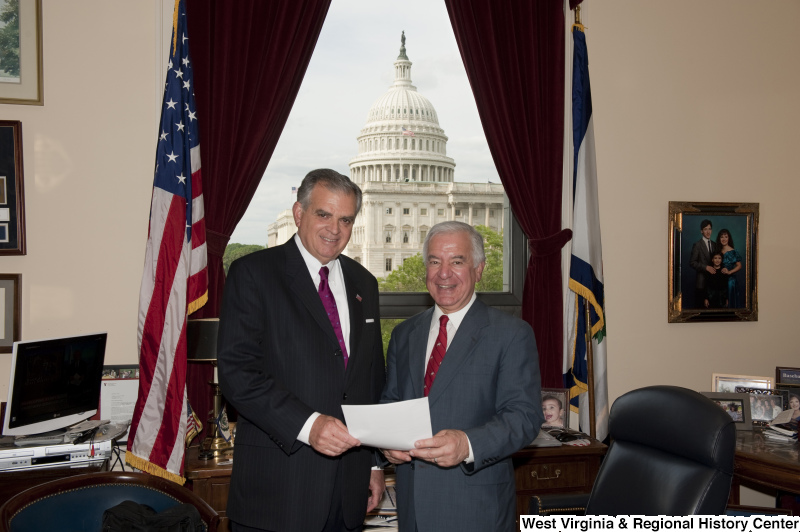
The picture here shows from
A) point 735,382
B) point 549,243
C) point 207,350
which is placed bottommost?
point 735,382

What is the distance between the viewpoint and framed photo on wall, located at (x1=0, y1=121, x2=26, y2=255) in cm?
354

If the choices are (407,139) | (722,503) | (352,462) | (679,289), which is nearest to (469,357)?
(352,462)

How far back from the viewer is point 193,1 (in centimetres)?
375

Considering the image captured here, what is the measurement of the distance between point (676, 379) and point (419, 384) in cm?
289

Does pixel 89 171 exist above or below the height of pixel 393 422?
above

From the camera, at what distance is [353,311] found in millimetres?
2445

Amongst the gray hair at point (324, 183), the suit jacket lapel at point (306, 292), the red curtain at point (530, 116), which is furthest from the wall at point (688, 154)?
the suit jacket lapel at point (306, 292)

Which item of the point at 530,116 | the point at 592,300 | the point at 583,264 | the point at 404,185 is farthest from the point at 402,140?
the point at 592,300

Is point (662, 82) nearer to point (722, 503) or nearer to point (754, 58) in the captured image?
point (754, 58)

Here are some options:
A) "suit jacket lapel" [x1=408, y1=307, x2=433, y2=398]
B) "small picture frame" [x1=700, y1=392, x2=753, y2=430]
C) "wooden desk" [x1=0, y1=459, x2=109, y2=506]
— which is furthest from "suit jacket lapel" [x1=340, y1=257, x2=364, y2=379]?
"small picture frame" [x1=700, y1=392, x2=753, y2=430]

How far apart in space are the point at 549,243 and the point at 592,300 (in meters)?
0.44

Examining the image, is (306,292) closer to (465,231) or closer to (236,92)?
(465,231)

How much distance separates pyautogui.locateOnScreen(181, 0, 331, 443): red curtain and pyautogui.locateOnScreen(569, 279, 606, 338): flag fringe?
1993mm

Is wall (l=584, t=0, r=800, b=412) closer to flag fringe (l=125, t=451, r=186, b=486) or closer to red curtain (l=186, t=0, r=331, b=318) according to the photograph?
red curtain (l=186, t=0, r=331, b=318)
